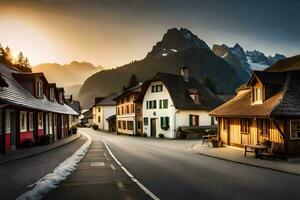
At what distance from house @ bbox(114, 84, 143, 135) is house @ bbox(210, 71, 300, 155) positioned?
30.8 m

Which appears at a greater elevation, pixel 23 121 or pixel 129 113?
pixel 129 113

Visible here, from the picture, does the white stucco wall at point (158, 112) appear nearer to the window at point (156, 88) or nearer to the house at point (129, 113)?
the window at point (156, 88)

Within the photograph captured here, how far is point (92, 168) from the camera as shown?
18500mm

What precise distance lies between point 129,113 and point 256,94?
40860 millimetres

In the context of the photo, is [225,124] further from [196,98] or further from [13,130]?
[196,98]

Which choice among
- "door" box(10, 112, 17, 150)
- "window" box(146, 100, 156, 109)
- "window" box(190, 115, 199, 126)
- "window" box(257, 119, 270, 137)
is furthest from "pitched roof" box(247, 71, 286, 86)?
"window" box(146, 100, 156, 109)

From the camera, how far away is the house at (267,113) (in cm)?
2342

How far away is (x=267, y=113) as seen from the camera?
77.0 ft

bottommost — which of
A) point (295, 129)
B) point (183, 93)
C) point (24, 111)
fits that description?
point (295, 129)

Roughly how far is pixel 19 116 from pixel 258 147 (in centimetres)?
1830

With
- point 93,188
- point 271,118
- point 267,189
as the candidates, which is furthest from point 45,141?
point 267,189

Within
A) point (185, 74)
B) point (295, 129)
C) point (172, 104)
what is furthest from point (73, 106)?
point (295, 129)

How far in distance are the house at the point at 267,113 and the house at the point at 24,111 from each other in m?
15.9

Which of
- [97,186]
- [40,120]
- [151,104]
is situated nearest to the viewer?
[97,186]
